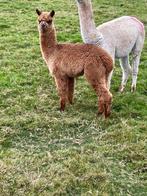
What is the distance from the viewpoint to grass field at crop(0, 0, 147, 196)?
4457 mm

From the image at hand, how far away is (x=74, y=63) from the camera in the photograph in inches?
229

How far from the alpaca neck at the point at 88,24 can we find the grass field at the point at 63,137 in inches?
36.0

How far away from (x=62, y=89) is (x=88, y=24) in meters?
0.91

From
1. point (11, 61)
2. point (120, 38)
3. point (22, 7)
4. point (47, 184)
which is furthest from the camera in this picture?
point (22, 7)

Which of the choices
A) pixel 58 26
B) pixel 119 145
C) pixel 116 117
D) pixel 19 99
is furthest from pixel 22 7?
pixel 119 145

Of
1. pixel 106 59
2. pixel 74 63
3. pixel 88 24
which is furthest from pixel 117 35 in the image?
pixel 74 63

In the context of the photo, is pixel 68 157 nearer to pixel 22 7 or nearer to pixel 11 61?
pixel 11 61

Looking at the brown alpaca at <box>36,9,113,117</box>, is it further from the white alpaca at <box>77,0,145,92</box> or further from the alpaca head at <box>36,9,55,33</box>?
the white alpaca at <box>77,0,145,92</box>

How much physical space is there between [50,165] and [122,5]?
9.17 metres

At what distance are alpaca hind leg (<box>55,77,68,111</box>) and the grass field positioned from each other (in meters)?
0.13

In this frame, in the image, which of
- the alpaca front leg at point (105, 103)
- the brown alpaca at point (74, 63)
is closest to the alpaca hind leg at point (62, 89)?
the brown alpaca at point (74, 63)

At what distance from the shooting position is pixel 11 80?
731 centimetres

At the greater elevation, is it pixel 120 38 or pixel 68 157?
pixel 120 38

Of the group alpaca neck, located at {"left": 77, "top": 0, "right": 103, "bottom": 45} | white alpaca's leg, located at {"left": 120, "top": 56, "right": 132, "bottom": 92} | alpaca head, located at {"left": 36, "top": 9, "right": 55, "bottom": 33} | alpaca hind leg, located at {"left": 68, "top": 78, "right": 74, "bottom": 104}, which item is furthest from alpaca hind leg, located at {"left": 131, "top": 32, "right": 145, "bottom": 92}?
alpaca head, located at {"left": 36, "top": 9, "right": 55, "bottom": 33}
